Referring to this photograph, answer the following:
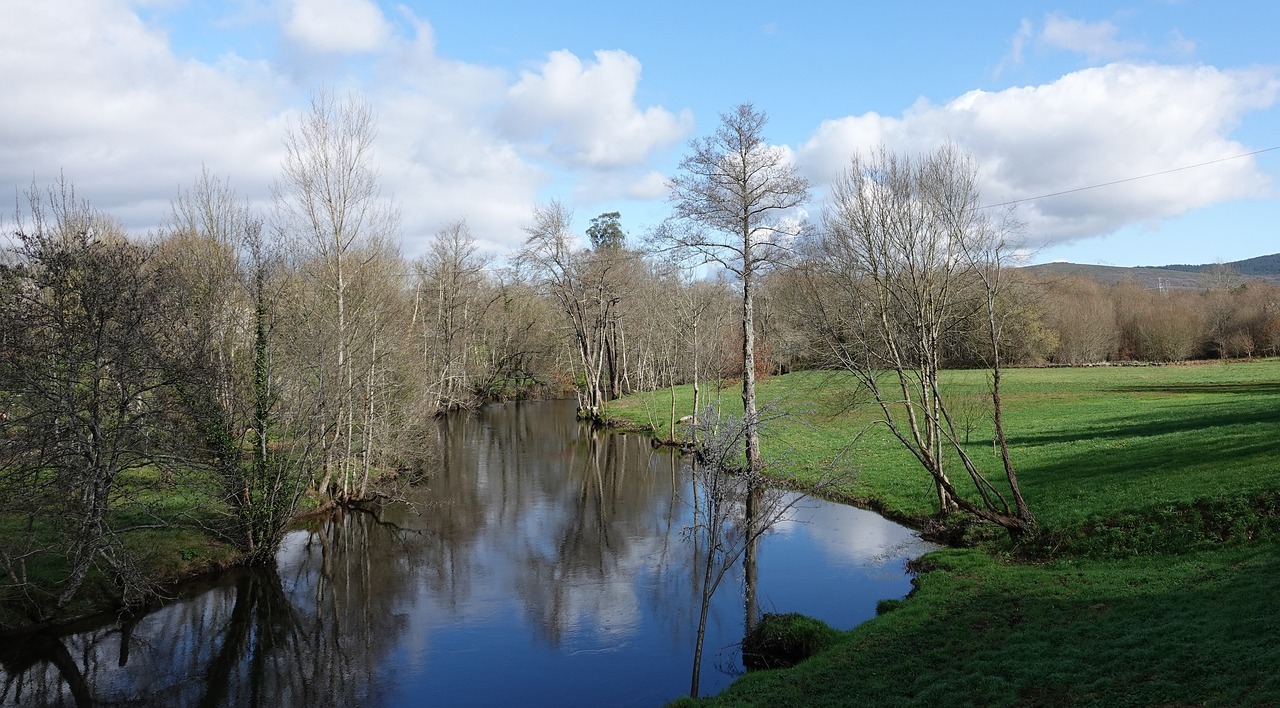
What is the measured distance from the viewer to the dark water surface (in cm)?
1216

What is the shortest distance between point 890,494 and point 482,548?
1257 cm

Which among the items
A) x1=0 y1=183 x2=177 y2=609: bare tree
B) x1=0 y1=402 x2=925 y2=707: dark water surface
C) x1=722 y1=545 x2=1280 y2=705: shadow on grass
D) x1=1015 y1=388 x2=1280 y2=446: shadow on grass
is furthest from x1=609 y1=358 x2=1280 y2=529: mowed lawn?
x1=0 y1=183 x2=177 y2=609: bare tree

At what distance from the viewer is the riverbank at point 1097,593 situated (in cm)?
888

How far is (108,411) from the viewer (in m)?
14.0

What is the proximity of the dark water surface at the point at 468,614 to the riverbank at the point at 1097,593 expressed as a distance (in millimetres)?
1852

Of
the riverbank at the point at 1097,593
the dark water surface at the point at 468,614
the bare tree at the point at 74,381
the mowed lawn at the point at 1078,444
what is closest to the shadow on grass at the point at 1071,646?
the riverbank at the point at 1097,593

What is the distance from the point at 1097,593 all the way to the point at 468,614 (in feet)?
39.3

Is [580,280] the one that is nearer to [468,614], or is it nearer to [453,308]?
[453,308]

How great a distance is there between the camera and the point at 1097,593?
12.0m

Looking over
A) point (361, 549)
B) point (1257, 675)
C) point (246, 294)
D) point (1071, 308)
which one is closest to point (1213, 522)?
point (1257, 675)

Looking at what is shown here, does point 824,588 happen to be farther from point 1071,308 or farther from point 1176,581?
point 1071,308

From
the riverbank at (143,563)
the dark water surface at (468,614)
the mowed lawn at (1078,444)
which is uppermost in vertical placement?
the mowed lawn at (1078,444)

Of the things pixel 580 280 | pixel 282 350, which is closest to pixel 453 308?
pixel 580 280

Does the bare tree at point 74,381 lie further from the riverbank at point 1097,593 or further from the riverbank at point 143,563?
the riverbank at point 1097,593
